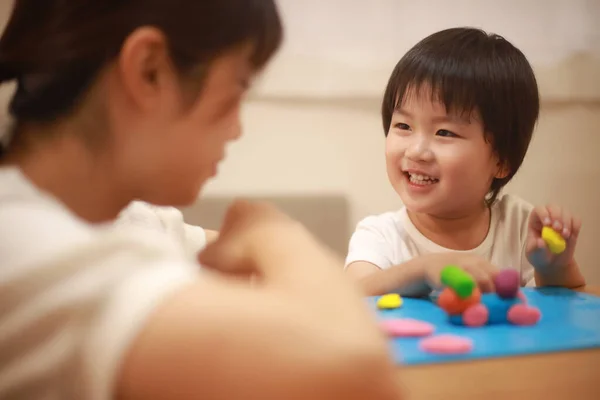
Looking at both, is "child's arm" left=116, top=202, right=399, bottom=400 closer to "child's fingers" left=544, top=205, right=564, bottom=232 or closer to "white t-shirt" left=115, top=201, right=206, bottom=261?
"white t-shirt" left=115, top=201, right=206, bottom=261

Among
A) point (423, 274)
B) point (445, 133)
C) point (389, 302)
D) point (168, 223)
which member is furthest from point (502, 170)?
point (168, 223)

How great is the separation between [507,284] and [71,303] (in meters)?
0.48

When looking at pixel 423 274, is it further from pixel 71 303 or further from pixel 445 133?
pixel 71 303

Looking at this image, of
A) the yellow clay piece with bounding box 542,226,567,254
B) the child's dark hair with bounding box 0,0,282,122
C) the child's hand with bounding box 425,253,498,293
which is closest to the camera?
the child's dark hair with bounding box 0,0,282,122

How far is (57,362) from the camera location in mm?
296

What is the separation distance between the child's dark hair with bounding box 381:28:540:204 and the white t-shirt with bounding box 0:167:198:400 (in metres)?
0.75

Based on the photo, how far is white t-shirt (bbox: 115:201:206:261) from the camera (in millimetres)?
720

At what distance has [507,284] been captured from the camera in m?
0.63

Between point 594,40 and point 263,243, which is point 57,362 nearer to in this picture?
point 263,243

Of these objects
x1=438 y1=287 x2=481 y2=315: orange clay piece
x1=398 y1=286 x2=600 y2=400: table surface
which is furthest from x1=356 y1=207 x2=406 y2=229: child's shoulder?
x1=398 y1=286 x2=600 y2=400: table surface

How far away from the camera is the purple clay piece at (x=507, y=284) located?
0.62 metres

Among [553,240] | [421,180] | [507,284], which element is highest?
[421,180]

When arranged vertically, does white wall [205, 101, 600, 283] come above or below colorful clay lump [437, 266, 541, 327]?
above

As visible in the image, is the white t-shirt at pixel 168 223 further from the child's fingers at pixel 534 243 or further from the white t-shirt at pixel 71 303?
the child's fingers at pixel 534 243
